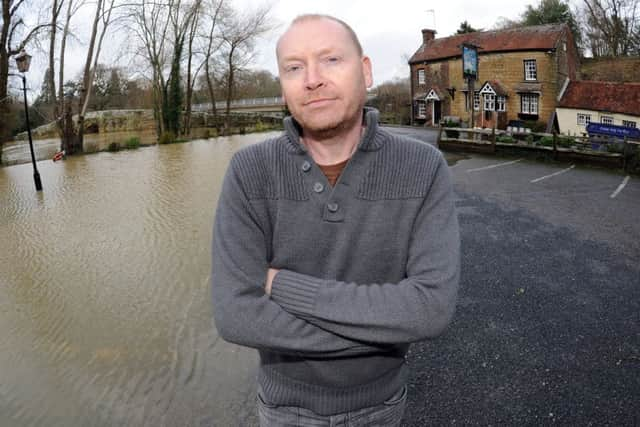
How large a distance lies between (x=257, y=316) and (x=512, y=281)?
16.1 feet

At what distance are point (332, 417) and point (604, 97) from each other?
25.3 meters

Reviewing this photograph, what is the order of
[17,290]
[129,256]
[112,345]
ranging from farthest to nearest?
[129,256], [17,290], [112,345]

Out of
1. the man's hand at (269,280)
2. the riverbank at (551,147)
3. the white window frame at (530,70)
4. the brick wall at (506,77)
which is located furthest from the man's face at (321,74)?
the white window frame at (530,70)

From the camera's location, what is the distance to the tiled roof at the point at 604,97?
69.0 ft

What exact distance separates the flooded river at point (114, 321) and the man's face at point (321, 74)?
2.60 meters

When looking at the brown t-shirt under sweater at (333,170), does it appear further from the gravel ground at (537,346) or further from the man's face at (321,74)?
the gravel ground at (537,346)

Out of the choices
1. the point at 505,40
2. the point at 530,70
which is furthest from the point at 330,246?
the point at 505,40

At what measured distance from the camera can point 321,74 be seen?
4.98ft

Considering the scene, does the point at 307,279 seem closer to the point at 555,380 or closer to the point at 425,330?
the point at 425,330

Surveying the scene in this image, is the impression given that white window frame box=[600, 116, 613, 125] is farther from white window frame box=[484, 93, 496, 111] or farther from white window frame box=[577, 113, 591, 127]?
white window frame box=[484, 93, 496, 111]

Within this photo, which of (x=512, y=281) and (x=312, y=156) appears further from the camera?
(x=512, y=281)

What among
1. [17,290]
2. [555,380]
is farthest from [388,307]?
[17,290]

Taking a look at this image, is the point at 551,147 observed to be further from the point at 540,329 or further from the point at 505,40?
the point at 505,40

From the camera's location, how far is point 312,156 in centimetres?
166
